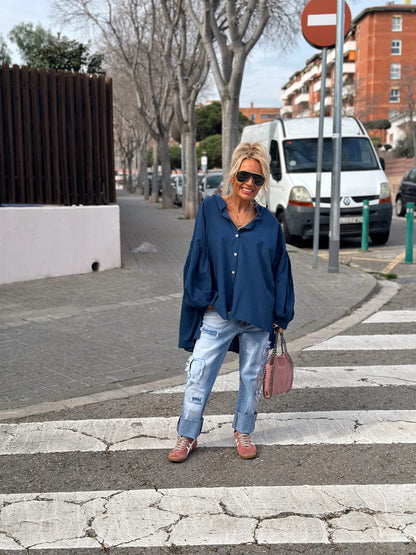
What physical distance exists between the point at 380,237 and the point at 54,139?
7389 mm

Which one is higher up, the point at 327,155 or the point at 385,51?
the point at 385,51

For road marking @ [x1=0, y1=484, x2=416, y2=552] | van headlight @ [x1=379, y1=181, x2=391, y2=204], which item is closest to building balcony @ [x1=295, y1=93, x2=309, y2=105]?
van headlight @ [x1=379, y1=181, x2=391, y2=204]

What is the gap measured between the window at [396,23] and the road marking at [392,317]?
68173 mm

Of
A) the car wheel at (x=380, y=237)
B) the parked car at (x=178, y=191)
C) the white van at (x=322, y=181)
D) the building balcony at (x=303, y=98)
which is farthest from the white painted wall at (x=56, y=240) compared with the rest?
the building balcony at (x=303, y=98)

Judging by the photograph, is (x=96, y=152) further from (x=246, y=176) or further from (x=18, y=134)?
(x=246, y=176)

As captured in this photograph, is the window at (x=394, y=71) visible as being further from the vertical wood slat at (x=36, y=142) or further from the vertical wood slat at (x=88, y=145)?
the vertical wood slat at (x=36, y=142)

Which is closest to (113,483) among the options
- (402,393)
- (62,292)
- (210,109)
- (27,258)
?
(402,393)

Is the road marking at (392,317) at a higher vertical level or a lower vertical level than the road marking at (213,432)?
lower

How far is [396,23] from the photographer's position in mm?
70062

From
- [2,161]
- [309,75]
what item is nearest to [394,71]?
[309,75]

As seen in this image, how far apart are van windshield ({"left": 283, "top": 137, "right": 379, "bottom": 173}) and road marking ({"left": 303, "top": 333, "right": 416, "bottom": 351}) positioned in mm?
7819

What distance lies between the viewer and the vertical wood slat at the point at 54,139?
10.6m

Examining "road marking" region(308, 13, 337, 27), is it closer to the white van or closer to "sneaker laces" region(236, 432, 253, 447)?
the white van

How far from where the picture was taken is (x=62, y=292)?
9352mm
